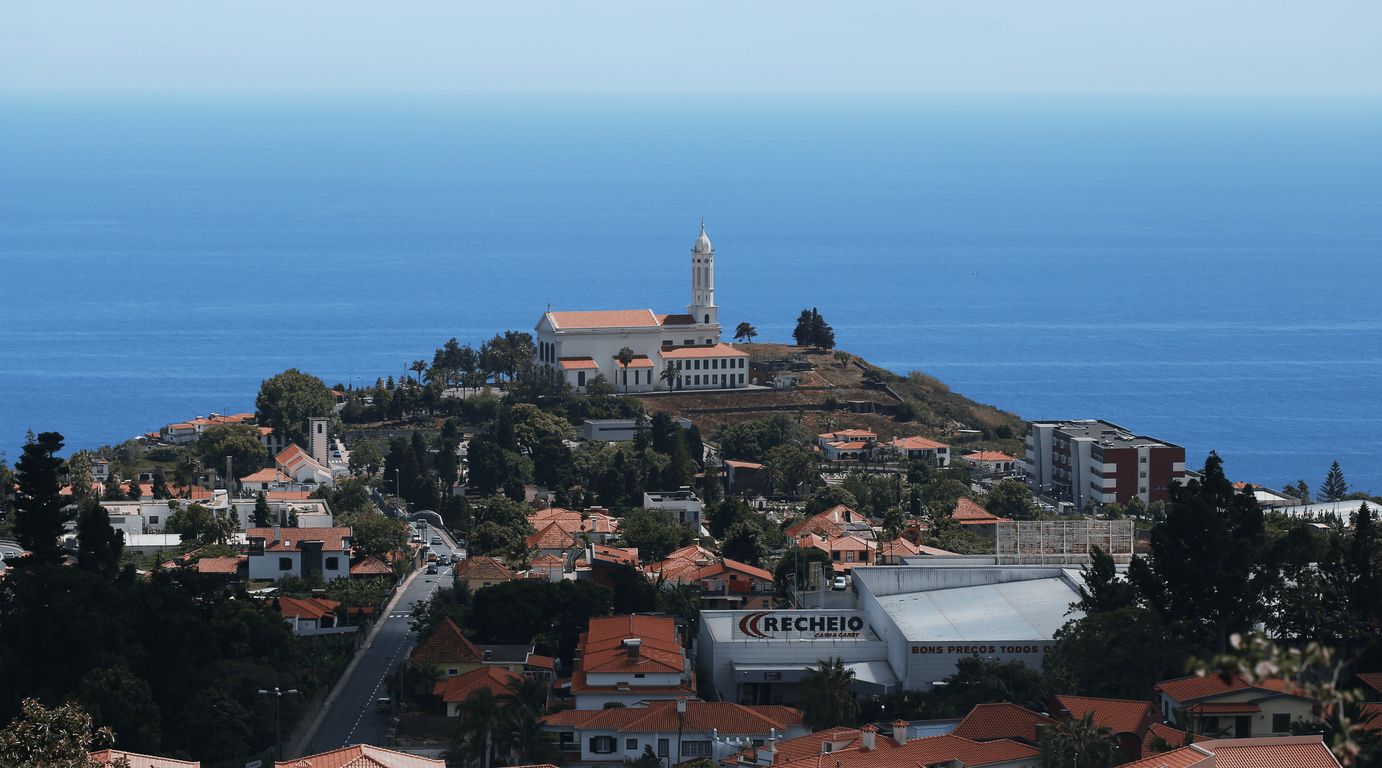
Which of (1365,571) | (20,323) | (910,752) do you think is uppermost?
(20,323)

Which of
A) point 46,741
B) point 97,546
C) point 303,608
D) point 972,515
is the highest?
point 972,515

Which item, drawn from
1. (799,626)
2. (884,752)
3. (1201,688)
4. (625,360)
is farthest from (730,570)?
(625,360)

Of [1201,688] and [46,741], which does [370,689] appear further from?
[46,741]

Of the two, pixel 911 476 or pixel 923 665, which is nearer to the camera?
A: pixel 923 665

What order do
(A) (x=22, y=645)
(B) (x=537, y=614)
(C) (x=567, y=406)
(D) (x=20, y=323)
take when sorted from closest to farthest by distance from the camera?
1. (A) (x=22, y=645)
2. (B) (x=537, y=614)
3. (C) (x=567, y=406)
4. (D) (x=20, y=323)

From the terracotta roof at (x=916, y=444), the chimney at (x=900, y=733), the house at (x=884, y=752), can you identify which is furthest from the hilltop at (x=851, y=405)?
the house at (x=884, y=752)

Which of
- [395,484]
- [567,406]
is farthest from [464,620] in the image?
[567,406]

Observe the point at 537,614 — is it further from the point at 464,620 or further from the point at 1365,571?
the point at 1365,571

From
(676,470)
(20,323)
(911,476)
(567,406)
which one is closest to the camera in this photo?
(676,470)
